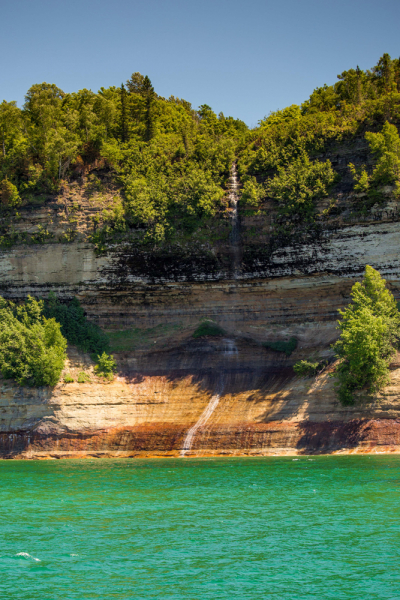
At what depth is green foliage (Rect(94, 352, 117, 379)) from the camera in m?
40.9

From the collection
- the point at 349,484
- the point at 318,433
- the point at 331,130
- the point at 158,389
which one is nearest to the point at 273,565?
the point at 349,484

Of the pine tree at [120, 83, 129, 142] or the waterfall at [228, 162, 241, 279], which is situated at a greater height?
the pine tree at [120, 83, 129, 142]

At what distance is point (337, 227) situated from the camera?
3947 centimetres

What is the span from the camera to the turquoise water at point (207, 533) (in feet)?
44.7

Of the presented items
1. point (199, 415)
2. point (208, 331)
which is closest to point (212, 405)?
point (199, 415)

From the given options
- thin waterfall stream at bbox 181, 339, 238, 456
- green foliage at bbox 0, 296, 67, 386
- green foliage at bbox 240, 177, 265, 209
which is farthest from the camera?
green foliage at bbox 240, 177, 265, 209

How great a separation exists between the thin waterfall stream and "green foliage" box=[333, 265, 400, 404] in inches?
358

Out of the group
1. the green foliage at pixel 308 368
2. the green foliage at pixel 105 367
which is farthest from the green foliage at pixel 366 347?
the green foliage at pixel 105 367

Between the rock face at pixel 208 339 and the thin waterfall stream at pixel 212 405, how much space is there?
11 cm

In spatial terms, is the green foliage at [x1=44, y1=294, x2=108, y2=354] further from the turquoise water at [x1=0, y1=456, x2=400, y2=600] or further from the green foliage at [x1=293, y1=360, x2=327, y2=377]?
the green foliage at [x1=293, y1=360, x2=327, y2=377]

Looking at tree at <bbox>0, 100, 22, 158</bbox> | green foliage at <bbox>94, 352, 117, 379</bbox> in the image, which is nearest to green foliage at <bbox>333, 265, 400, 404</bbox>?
green foliage at <bbox>94, 352, 117, 379</bbox>

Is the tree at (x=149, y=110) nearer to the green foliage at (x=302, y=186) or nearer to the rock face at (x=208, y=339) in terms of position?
the rock face at (x=208, y=339)

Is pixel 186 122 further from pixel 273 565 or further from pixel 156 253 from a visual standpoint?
pixel 273 565

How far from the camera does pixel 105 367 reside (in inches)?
1624
